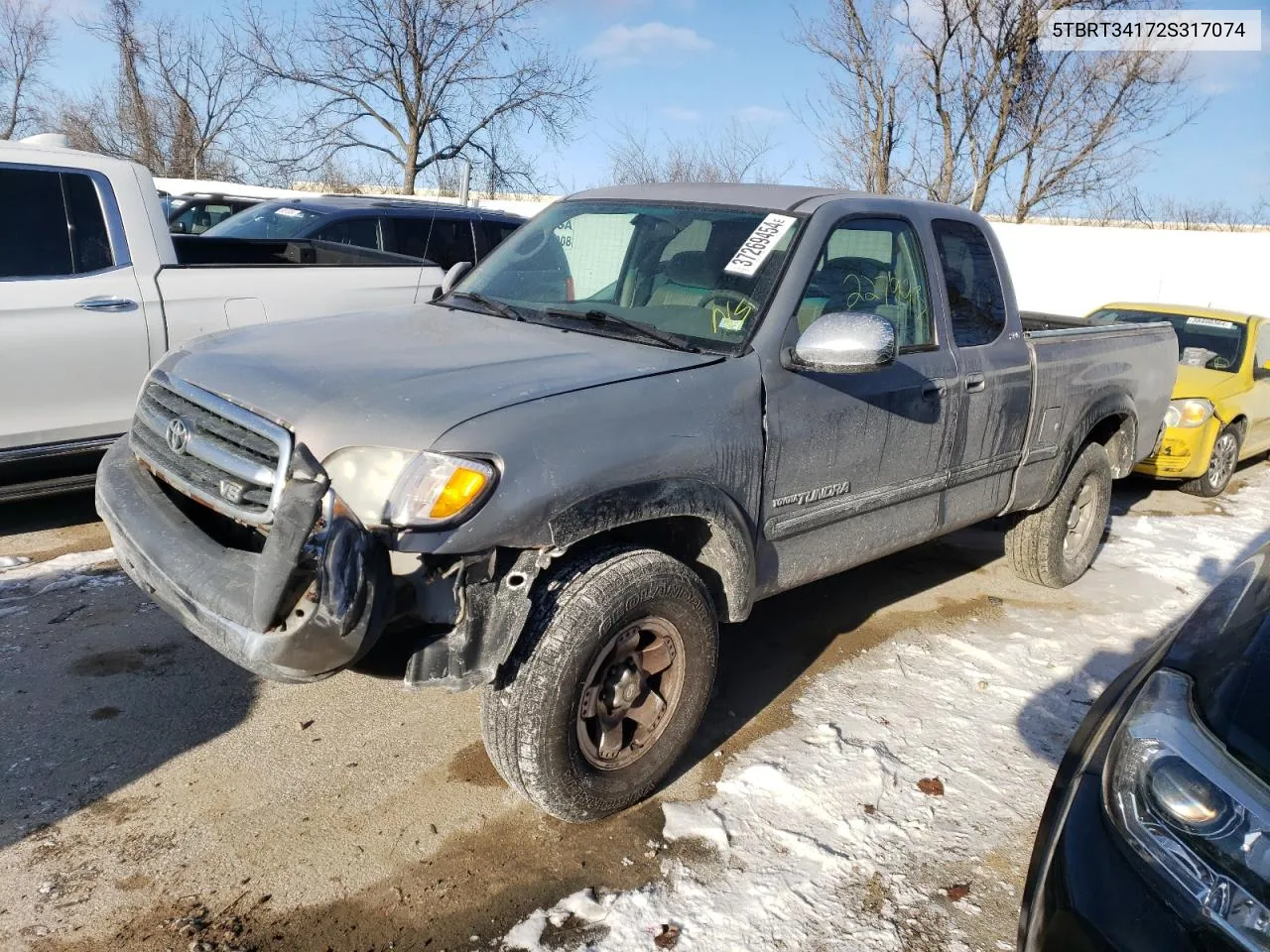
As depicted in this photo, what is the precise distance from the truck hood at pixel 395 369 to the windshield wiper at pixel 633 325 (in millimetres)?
64

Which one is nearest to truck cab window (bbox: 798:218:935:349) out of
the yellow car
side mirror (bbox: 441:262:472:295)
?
side mirror (bbox: 441:262:472:295)

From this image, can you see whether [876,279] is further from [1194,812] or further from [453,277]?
[1194,812]

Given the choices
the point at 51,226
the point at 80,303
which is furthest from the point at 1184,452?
the point at 51,226

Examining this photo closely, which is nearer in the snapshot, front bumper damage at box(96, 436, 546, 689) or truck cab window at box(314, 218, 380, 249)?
front bumper damage at box(96, 436, 546, 689)

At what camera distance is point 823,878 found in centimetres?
283

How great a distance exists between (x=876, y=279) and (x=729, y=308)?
837mm

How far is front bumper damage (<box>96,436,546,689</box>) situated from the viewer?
2252 millimetres

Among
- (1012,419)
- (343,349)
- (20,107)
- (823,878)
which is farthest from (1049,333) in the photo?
(20,107)

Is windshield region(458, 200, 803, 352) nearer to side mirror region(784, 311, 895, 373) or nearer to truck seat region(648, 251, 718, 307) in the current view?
truck seat region(648, 251, 718, 307)

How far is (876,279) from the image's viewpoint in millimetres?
3871

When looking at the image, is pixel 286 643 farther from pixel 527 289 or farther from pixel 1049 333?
pixel 1049 333

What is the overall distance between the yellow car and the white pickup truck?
6070mm

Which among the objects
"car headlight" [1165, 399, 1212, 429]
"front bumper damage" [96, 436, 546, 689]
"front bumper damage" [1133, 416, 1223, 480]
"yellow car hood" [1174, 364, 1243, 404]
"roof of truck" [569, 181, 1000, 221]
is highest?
"roof of truck" [569, 181, 1000, 221]

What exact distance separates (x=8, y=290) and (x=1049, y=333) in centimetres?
492
